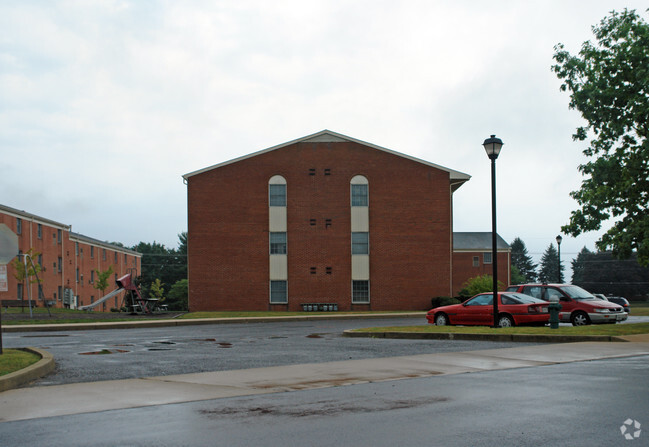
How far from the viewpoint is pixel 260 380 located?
9.65 m

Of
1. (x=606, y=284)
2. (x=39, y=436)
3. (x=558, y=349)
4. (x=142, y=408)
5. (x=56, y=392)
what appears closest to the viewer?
(x=39, y=436)

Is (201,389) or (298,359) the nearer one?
(201,389)

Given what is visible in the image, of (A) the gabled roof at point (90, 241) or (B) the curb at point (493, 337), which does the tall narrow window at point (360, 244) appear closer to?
(B) the curb at point (493, 337)

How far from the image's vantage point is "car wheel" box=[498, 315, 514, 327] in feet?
67.1

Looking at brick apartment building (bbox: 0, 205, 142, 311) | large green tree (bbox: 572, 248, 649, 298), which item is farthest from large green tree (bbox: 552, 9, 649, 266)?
large green tree (bbox: 572, 248, 649, 298)

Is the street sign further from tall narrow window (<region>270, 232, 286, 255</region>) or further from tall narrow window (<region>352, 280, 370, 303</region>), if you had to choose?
tall narrow window (<region>352, 280, 370, 303</region>)

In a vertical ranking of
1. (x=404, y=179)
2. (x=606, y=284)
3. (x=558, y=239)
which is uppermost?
(x=404, y=179)

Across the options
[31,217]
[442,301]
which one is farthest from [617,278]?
[31,217]

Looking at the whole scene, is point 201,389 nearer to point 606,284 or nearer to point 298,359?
point 298,359

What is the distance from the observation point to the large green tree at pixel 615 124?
24781 millimetres

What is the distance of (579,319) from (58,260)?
52705 mm

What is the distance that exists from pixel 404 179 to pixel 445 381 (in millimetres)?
35546

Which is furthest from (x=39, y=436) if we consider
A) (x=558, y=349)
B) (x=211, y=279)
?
(x=211, y=279)

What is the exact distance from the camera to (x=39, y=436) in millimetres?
6086
